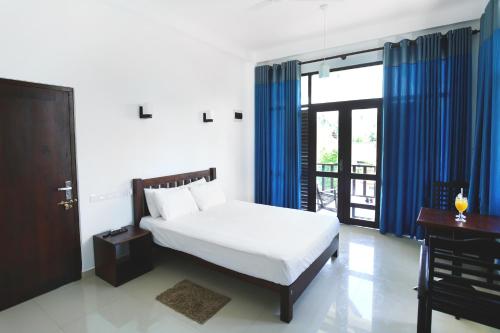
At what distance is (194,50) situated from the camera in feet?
12.8

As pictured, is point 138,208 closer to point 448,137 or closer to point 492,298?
point 492,298

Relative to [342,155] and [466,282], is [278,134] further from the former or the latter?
[466,282]

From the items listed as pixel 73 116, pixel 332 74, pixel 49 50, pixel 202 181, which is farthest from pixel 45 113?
pixel 332 74

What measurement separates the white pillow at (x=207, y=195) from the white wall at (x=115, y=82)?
377 mm

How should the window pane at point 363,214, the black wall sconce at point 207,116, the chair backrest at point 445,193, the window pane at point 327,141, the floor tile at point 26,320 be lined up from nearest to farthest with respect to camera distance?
the floor tile at point 26,320
the chair backrest at point 445,193
the black wall sconce at point 207,116
the window pane at point 363,214
the window pane at point 327,141

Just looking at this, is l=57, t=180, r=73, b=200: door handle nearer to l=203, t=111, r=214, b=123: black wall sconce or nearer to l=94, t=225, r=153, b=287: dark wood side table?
l=94, t=225, r=153, b=287: dark wood side table

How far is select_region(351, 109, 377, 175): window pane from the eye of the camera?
416cm

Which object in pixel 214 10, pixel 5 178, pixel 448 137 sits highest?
pixel 214 10

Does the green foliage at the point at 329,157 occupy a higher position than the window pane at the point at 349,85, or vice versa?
the window pane at the point at 349,85

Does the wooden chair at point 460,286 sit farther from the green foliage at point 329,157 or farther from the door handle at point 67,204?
the door handle at point 67,204

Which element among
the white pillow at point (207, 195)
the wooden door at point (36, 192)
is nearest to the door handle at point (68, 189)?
the wooden door at point (36, 192)

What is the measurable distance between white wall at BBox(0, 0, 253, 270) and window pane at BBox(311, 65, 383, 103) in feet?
5.88

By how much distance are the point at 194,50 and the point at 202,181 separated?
75.9 inches

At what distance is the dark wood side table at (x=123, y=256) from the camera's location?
2652mm
